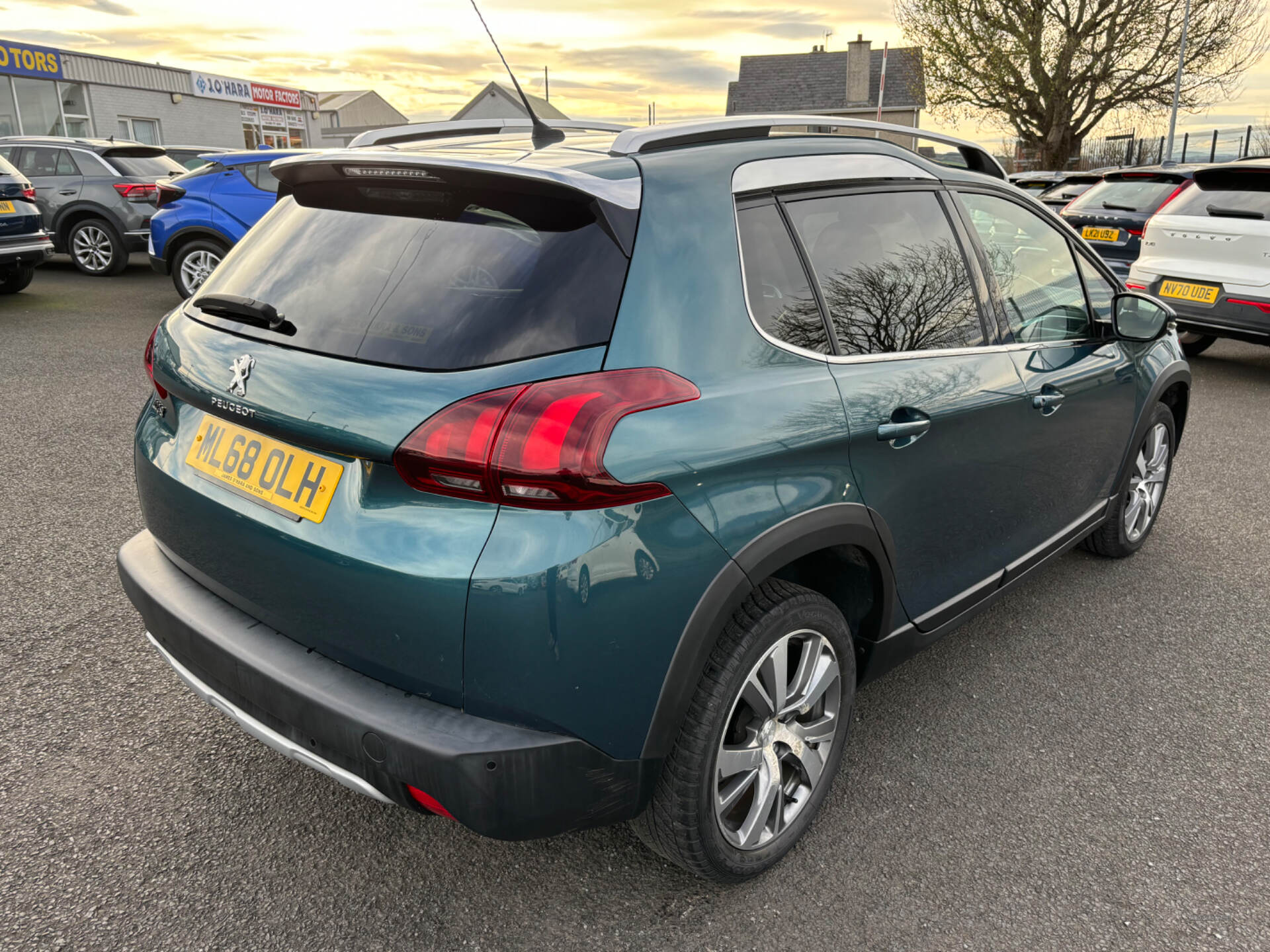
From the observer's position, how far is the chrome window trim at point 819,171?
2211mm

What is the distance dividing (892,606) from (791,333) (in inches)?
32.9

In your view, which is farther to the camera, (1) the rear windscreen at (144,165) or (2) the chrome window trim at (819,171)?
(1) the rear windscreen at (144,165)

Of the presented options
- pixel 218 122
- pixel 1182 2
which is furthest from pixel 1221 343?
pixel 218 122

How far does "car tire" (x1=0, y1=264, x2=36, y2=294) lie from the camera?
1096 centimetres

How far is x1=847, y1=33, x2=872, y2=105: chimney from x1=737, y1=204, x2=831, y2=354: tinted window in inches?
2175

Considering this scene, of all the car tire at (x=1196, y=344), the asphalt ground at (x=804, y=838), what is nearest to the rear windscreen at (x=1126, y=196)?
the car tire at (x=1196, y=344)

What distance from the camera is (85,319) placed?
32.4 ft

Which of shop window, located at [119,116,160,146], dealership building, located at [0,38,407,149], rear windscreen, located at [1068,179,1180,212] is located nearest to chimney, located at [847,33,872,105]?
dealership building, located at [0,38,407,149]

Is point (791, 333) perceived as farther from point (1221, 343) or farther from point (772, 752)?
point (1221, 343)

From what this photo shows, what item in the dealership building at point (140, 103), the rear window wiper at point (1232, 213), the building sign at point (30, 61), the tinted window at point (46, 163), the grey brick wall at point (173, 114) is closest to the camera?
the rear window wiper at point (1232, 213)

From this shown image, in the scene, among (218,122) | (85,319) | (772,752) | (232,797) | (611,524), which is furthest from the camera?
(218,122)

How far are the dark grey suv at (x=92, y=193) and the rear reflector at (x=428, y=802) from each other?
42.6 ft

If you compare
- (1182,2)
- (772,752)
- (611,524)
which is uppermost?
(1182,2)

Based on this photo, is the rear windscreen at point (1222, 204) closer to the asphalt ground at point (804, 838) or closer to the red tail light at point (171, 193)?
the asphalt ground at point (804, 838)
